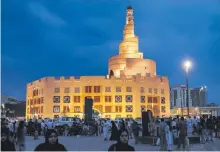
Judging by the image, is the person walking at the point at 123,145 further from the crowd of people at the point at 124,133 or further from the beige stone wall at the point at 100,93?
the beige stone wall at the point at 100,93

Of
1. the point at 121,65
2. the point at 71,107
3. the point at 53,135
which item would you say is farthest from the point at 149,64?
the point at 53,135

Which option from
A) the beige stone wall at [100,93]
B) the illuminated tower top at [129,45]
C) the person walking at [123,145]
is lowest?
the person walking at [123,145]

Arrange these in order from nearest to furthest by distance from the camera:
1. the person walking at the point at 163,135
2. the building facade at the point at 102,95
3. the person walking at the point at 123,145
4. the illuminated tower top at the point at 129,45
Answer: the person walking at the point at 123,145, the person walking at the point at 163,135, the building facade at the point at 102,95, the illuminated tower top at the point at 129,45

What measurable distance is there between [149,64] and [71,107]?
21.7 m

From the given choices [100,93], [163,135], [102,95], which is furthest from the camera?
[100,93]

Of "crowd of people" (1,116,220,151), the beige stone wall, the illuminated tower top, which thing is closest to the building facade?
the beige stone wall

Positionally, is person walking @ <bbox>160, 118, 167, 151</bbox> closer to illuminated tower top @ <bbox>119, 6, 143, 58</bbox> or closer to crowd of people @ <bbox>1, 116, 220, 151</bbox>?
crowd of people @ <bbox>1, 116, 220, 151</bbox>

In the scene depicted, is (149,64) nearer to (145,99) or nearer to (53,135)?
(145,99)

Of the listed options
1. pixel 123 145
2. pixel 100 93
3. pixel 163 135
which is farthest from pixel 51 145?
pixel 100 93

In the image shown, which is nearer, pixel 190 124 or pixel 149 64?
pixel 190 124

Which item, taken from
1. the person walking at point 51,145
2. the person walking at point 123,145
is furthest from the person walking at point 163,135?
the person walking at point 51,145

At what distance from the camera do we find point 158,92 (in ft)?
250

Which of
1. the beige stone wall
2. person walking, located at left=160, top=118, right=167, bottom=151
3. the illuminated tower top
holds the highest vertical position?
the illuminated tower top

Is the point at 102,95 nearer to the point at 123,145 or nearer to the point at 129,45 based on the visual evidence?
the point at 129,45
